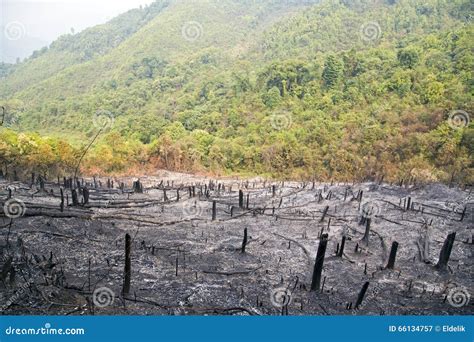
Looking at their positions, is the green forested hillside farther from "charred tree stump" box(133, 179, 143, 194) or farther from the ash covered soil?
the ash covered soil

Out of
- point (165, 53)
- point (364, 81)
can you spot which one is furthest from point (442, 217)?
point (165, 53)

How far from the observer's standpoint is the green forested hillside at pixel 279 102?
16141 mm

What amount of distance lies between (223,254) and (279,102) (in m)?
18.8

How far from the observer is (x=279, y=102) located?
89.2 ft

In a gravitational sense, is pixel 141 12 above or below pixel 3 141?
above

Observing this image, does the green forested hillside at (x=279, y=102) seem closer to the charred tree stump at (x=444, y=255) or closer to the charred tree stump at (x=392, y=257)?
the charred tree stump at (x=444, y=255)

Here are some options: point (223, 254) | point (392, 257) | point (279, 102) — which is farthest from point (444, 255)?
point (279, 102)

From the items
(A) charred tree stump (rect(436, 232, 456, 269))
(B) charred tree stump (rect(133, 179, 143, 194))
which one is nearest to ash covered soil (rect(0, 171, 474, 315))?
(A) charred tree stump (rect(436, 232, 456, 269))

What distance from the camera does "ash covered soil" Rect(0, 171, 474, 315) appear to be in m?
7.48

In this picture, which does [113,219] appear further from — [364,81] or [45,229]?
[364,81]

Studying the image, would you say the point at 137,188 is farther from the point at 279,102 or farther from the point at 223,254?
the point at 279,102

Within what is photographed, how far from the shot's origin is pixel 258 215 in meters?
12.8

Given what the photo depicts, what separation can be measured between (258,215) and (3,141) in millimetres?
8317

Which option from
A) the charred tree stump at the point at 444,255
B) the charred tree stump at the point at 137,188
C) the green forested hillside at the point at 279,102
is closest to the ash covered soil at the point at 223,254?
the charred tree stump at the point at 444,255
